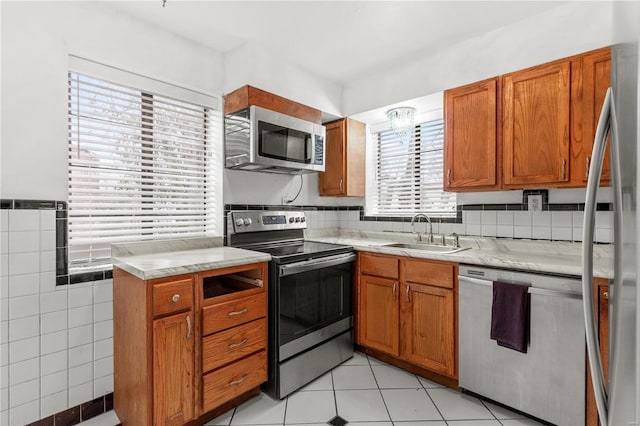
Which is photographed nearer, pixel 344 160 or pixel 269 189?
pixel 269 189

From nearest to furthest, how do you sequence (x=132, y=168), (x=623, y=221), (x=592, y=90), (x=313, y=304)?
(x=623, y=221) < (x=592, y=90) < (x=132, y=168) < (x=313, y=304)

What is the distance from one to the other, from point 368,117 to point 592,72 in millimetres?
1722

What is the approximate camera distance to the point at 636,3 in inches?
20.7

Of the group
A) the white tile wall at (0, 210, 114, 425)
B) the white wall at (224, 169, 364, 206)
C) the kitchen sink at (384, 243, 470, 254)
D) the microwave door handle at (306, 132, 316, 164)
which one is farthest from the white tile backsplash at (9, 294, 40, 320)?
the kitchen sink at (384, 243, 470, 254)

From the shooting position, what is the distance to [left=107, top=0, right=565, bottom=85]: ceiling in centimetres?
198

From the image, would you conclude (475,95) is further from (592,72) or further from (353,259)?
(353,259)

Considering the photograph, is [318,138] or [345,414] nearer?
[345,414]

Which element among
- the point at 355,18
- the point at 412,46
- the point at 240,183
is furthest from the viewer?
the point at 240,183

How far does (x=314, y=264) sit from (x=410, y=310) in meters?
0.77

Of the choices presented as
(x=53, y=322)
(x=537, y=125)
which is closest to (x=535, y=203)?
(x=537, y=125)

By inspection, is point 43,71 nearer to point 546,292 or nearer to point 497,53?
point 497,53

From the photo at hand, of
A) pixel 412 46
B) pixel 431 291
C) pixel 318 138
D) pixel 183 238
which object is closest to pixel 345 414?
pixel 431 291

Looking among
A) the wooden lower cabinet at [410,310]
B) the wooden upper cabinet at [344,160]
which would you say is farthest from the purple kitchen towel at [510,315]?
the wooden upper cabinet at [344,160]

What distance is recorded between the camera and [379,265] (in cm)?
246
